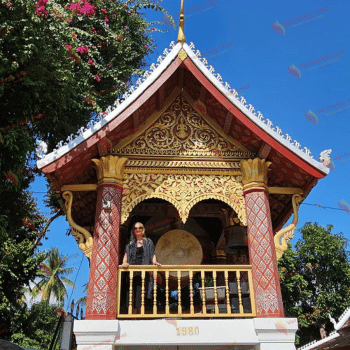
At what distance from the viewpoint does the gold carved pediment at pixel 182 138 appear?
7.36 m

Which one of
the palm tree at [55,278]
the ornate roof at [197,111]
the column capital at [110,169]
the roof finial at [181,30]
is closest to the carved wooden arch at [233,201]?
the ornate roof at [197,111]

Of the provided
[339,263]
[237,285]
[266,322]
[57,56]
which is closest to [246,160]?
[237,285]

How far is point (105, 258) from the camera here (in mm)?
6305

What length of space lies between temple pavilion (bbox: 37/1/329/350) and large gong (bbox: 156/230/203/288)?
33.4 inches

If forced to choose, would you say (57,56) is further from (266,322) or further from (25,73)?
(266,322)

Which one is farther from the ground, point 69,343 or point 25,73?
point 25,73

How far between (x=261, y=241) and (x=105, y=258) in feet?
8.64

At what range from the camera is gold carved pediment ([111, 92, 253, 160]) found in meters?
7.36

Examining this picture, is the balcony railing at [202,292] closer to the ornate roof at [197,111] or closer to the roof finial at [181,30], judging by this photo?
the ornate roof at [197,111]

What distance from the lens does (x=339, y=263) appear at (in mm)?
24859

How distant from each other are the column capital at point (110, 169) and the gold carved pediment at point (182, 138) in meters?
0.23

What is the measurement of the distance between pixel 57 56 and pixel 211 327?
5.88m

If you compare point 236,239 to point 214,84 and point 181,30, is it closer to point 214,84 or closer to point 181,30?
point 214,84

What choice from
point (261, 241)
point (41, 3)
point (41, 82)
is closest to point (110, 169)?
Result: point (41, 82)
